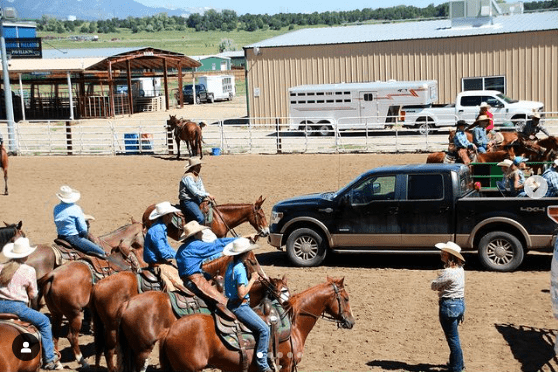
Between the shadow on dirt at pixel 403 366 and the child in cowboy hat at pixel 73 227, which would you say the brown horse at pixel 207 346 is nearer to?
the shadow on dirt at pixel 403 366

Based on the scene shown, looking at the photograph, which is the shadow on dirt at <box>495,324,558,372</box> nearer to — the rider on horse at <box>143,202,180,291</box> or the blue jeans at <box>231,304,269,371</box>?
the blue jeans at <box>231,304,269,371</box>

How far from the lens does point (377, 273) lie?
42.7ft

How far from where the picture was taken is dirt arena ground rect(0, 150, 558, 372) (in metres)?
9.27

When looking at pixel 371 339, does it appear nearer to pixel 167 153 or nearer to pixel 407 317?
pixel 407 317

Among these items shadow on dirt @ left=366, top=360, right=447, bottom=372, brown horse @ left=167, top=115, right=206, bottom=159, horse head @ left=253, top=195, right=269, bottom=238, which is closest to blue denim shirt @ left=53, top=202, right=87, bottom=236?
horse head @ left=253, top=195, right=269, bottom=238

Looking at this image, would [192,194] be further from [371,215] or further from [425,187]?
[425,187]

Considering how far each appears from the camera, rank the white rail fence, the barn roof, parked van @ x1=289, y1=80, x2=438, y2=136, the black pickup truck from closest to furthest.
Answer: the black pickup truck → the white rail fence → parked van @ x1=289, y1=80, x2=438, y2=136 → the barn roof

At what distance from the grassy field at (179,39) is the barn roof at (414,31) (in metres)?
96.5

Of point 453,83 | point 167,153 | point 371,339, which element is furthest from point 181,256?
point 453,83

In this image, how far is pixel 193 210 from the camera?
12680 mm

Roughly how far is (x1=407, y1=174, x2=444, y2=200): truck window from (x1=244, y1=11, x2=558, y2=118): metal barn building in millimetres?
21980

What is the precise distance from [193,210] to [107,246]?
6.50ft

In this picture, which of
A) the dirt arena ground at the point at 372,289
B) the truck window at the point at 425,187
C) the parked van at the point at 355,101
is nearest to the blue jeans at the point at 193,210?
the dirt arena ground at the point at 372,289

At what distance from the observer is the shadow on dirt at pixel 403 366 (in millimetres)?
8891
